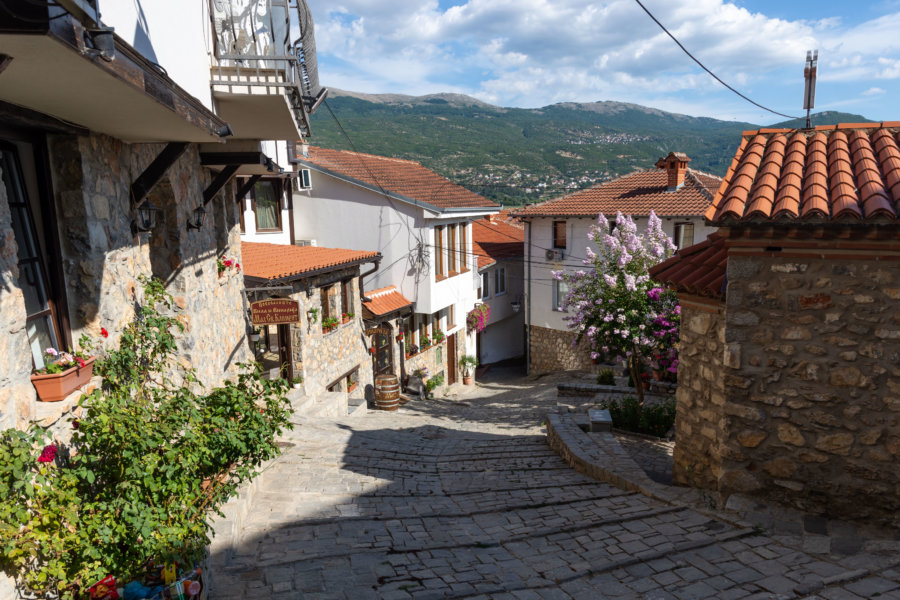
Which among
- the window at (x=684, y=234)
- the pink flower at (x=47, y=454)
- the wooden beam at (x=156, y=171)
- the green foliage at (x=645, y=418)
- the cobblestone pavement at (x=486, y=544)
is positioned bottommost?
the green foliage at (x=645, y=418)

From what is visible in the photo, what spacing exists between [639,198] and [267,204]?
12.3m

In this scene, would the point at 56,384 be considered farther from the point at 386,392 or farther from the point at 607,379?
the point at 607,379

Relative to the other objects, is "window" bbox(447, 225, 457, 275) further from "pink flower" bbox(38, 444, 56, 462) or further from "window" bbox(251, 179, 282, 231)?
"pink flower" bbox(38, 444, 56, 462)

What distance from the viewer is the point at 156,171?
5203 millimetres

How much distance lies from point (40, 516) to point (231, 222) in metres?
7.15

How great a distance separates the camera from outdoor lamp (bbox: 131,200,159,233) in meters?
5.23

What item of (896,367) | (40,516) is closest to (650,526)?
(896,367)

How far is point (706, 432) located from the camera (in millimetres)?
6250

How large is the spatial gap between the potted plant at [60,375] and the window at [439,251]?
14220mm

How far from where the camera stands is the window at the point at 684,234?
60.1 feet

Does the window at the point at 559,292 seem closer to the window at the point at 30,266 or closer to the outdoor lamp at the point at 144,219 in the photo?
the outdoor lamp at the point at 144,219

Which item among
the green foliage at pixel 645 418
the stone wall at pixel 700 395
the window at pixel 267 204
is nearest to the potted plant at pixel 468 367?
the window at pixel 267 204

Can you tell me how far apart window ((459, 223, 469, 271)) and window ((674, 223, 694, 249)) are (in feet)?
22.4

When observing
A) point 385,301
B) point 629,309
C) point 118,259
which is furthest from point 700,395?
point 385,301
